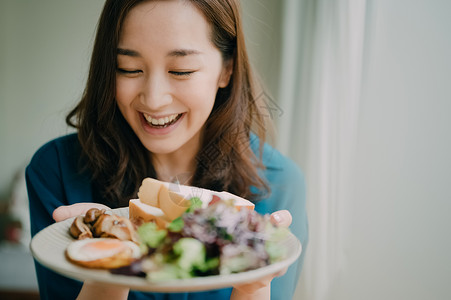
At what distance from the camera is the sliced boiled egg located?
65 cm

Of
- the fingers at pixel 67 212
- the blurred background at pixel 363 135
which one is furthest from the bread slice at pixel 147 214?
the blurred background at pixel 363 135

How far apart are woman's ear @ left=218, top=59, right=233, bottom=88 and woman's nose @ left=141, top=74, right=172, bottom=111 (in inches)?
10.9

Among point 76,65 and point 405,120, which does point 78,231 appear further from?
point 76,65

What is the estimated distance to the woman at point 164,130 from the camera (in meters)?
1.08

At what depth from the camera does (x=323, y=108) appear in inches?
80.5

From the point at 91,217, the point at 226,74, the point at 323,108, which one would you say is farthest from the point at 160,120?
the point at 323,108

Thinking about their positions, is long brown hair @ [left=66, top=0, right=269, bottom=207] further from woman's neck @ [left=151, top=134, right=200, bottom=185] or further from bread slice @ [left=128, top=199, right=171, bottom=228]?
bread slice @ [left=128, top=199, right=171, bottom=228]

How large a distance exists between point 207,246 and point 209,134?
33.2 inches

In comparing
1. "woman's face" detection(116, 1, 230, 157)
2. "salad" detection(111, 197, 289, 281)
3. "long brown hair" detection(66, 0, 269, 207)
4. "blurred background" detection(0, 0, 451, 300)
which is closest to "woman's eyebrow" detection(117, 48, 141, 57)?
"woman's face" detection(116, 1, 230, 157)

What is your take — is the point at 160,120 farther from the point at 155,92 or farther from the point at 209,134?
the point at 209,134

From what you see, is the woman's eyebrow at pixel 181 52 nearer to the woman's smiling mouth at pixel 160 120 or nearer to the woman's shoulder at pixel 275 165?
the woman's smiling mouth at pixel 160 120

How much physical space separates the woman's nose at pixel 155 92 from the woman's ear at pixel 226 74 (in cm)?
28

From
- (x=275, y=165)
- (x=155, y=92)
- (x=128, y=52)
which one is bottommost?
(x=275, y=165)

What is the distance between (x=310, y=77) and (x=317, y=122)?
267 millimetres
